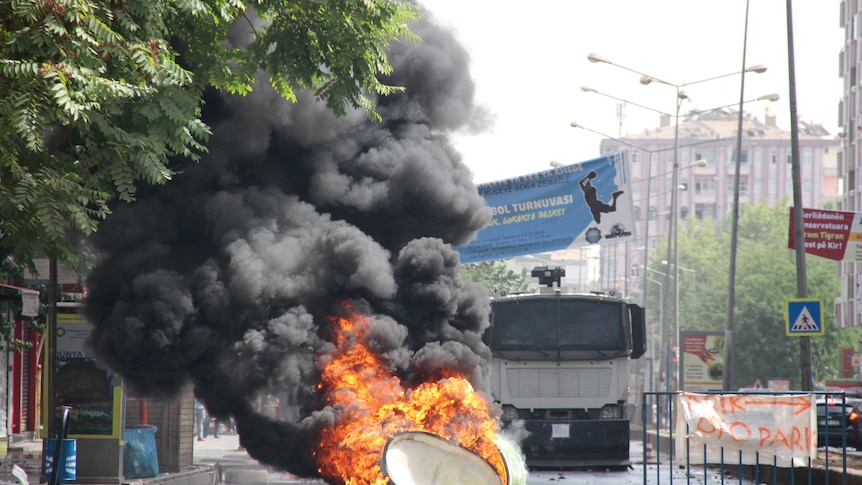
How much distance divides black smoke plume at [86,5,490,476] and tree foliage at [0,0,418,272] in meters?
1.65

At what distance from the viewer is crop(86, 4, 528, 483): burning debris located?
1159 cm

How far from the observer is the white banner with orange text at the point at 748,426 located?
11703 mm

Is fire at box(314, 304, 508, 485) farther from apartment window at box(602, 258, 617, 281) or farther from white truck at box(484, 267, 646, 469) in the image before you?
apartment window at box(602, 258, 617, 281)

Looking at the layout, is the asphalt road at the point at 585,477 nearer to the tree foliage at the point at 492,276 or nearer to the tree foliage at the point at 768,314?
the tree foliage at the point at 492,276

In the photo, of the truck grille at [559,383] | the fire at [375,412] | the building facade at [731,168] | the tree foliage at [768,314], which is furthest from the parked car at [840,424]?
the building facade at [731,168]

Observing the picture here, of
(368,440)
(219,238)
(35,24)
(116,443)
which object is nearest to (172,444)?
(116,443)

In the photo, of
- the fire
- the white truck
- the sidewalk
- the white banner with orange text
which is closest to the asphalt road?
the sidewalk

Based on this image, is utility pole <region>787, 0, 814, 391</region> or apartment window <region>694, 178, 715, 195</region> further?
apartment window <region>694, 178, 715, 195</region>

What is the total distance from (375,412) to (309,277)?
65.2 inches

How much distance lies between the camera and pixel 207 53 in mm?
10758

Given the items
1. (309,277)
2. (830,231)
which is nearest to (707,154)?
(830,231)

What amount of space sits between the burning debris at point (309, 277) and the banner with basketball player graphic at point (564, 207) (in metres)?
8.13

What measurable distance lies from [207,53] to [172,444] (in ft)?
30.7

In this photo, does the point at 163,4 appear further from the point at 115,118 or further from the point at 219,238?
the point at 219,238
